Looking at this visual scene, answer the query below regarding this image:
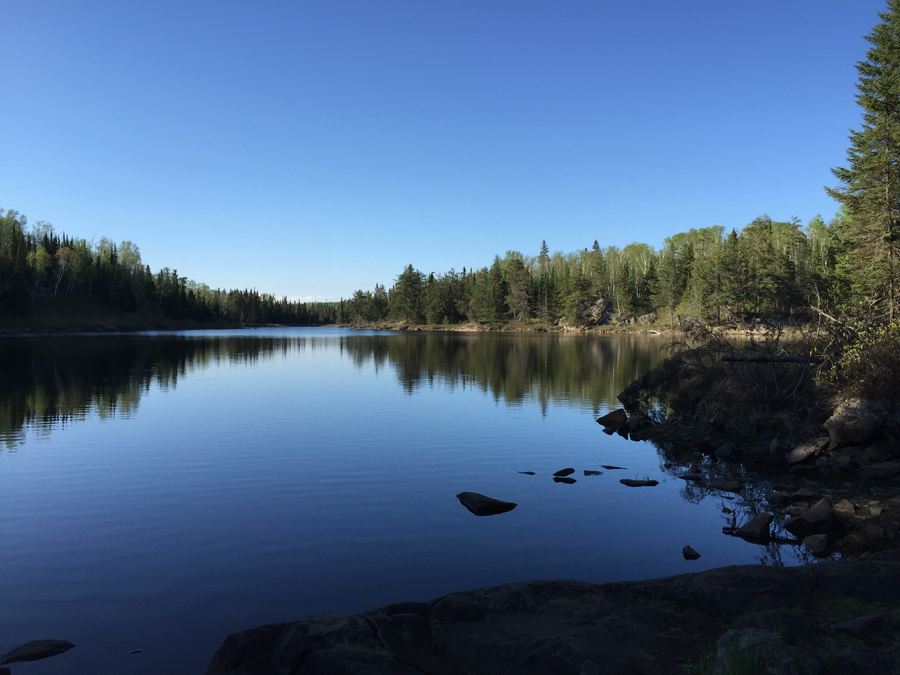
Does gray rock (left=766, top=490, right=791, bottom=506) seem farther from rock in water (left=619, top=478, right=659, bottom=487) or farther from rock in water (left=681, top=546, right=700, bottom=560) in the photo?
rock in water (left=681, top=546, right=700, bottom=560)

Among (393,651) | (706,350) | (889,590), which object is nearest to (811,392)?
(706,350)

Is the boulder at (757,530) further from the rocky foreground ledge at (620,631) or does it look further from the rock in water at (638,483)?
the rock in water at (638,483)

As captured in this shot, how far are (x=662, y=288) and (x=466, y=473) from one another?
118m

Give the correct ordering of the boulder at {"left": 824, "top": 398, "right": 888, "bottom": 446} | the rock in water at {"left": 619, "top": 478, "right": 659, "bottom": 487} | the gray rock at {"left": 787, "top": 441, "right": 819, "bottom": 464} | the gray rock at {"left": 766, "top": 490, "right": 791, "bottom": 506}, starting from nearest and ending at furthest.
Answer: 1. the gray rock at {"left": 766, "top": 490, "right": 791, "bottom": 506}
2. the rock in water at {"left": 619, "top": 478, "right": 659, "bottom": 487}
3. the boulder at {"left": 824, "top": 398, "right": 888, "bottom": 446}
4. the gray rock at {"left": 787, "top": 441, "right": 819, "bottom": 464}

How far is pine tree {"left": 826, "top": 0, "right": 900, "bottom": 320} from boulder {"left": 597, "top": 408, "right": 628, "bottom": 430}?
2556cm

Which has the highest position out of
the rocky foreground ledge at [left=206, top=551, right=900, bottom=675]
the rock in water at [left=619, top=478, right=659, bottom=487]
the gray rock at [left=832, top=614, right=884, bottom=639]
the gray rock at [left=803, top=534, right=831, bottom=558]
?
the gray rock at [left=832, top=614, right=884, bottom=639]

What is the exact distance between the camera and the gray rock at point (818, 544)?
10.2 metres

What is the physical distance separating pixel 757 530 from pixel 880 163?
39.7 metres

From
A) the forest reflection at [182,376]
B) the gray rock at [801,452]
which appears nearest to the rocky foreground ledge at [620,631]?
the gray rock at [801,452]

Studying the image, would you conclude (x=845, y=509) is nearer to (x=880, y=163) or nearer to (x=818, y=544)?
(x=818, y=544)

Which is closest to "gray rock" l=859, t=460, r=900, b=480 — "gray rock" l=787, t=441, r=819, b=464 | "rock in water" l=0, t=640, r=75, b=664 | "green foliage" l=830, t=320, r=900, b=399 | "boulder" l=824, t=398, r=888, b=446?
"boulder" l=824, t=398, r=888, b=446

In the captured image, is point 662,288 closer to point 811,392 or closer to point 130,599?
point 811,392

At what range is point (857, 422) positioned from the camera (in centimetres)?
1623

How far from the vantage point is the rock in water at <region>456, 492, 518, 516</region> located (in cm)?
1261
